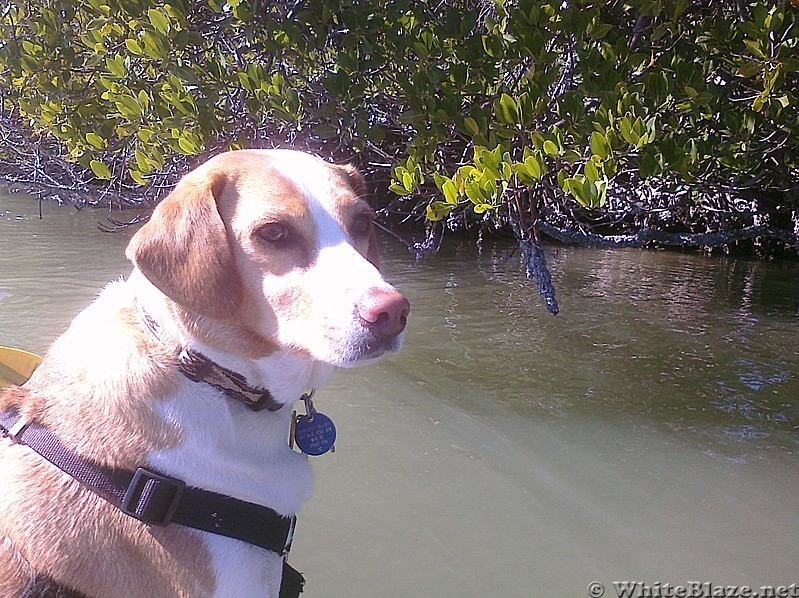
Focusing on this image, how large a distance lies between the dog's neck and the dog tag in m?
0.15

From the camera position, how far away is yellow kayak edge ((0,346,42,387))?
344cm

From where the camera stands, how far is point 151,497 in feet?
6.95

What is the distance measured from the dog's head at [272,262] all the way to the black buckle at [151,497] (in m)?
0.47

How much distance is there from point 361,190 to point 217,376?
0.99 m

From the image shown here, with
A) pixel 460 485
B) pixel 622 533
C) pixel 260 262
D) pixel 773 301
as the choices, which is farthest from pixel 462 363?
pixel 773 301

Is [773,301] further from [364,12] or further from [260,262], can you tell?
[260,262]

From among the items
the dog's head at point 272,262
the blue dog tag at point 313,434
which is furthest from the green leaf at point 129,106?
the blue dog tag at point 313,434

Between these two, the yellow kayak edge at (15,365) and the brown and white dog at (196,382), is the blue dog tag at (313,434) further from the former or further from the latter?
the yellow kayak edge at (15,365)

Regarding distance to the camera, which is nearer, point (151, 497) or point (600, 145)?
point (151, 497)

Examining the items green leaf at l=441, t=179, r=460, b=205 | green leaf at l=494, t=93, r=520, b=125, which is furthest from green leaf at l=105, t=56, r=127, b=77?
green leaf at l=494, t=93, r=520, b=125

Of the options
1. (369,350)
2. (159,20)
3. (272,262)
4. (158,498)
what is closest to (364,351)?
(369,350)

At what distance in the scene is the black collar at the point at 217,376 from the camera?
227 cm

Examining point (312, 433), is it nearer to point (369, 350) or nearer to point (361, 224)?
point (369, 350)

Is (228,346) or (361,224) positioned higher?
(361,224)
